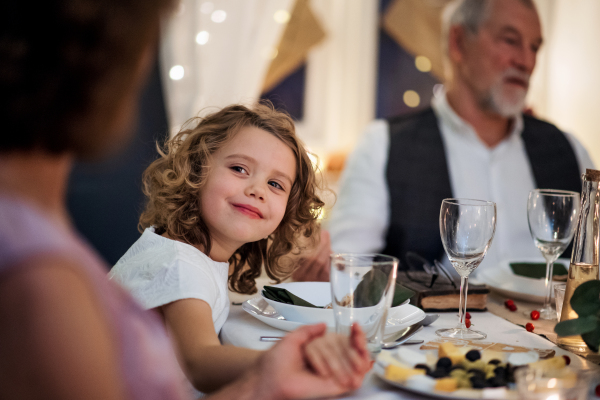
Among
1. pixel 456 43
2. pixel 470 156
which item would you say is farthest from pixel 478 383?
pixel 456 43

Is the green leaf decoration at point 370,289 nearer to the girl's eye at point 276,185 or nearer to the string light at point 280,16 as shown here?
the girl's eye at point 276,185

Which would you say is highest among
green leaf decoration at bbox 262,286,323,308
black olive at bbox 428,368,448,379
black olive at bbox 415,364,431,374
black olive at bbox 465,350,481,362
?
black olive at bbox 465,350,481,362

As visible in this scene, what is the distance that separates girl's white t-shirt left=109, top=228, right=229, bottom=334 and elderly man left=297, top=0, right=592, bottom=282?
146 cm

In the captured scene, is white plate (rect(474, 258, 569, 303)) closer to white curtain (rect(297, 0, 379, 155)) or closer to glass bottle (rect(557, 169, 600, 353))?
glass bottle (rect(557, 169, 600, 353))

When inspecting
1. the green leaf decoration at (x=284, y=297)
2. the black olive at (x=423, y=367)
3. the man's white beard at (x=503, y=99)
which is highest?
the man's white beard at (x=503, y=99)

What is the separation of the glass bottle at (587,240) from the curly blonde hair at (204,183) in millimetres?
613

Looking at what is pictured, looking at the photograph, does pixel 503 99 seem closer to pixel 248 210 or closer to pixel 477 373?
pixel 248 210

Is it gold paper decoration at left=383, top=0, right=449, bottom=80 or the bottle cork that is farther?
gold paper decoration at left=383, top=0, right=449, bottom=80

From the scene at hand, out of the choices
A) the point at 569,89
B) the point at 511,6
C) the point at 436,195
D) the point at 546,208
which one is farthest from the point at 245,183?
the point at 569,89

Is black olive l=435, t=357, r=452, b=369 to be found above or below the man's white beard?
below

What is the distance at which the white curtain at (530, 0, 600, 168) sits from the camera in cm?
327

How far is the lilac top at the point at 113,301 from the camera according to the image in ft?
1.15

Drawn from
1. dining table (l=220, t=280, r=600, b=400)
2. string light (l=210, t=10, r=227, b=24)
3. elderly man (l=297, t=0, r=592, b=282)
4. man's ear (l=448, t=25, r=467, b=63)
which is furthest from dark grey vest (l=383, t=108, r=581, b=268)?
dining table (l=220, t=280, r=600, b=400)

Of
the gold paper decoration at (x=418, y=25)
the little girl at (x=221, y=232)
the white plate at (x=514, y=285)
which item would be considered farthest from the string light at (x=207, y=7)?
the white plate at (x=514, y=285)
